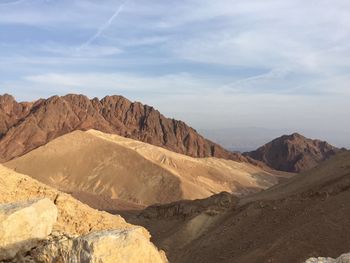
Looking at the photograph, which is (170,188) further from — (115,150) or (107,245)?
(107,245)

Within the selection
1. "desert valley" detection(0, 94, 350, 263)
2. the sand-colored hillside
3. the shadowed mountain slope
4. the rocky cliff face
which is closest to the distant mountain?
"desert valley" detection(0, 94, 350, 263)

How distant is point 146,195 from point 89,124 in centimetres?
3914

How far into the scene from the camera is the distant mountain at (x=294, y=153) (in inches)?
4242

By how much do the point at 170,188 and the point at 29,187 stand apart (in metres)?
49.2

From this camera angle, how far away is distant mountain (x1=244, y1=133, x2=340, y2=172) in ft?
Answer: 354


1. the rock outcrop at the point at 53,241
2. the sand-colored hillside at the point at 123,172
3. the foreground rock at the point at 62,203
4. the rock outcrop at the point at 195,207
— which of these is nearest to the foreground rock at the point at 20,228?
the rock outcrop at the point at 53,241

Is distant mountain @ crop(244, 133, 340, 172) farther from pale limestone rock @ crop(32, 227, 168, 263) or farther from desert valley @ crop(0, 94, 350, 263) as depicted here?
pale limestone rock @ crop(32, 227, 168, 263)

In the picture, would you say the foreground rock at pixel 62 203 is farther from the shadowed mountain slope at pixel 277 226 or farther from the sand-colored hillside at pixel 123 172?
the sand-colored hillside at pixel 123 172

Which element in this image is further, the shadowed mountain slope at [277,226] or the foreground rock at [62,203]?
the shadowed mountain slope at [277,226]

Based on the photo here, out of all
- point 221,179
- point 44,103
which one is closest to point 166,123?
point 44,103

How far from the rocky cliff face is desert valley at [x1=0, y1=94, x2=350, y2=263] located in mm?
245

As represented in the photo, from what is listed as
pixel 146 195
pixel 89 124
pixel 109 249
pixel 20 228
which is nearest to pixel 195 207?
pixel 20 228

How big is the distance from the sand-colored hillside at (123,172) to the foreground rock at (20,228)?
4426 centimetres

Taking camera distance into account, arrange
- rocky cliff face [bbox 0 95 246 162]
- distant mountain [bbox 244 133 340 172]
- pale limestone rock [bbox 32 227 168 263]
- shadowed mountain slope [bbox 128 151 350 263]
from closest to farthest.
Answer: pale limestone rock [bbox 32 227 168 263], shadowed mountain slope [bbox 128 151 350 263], rocky cliff face [bbox 0 95 246 162], distant mountain [bbox 244 133 340 172]
